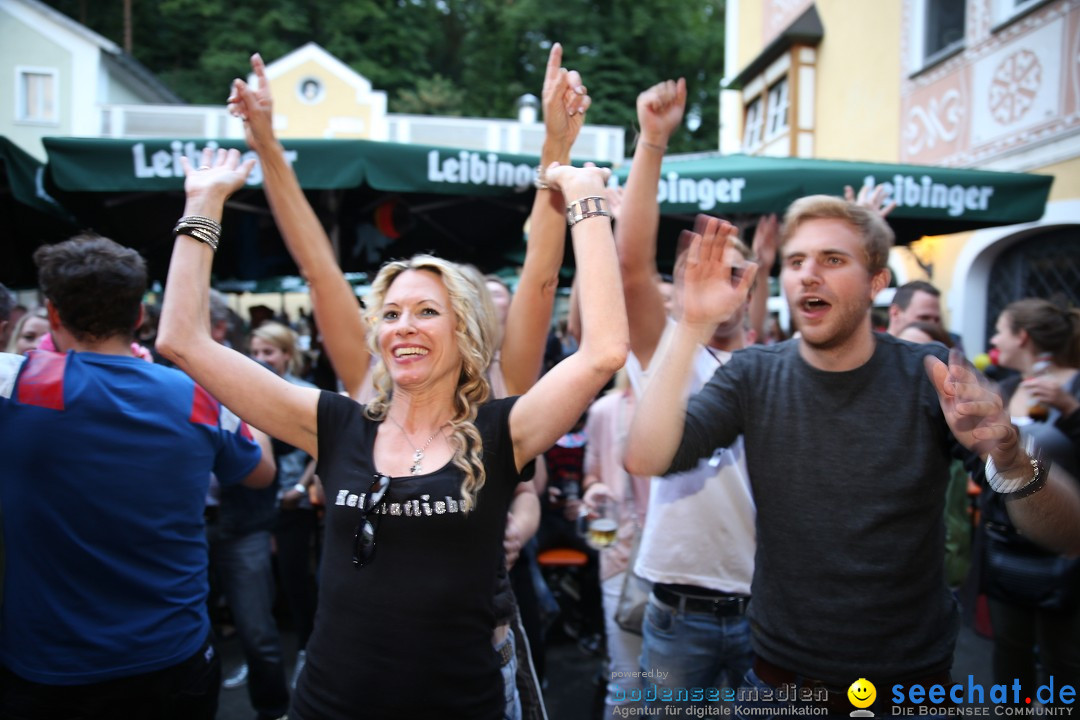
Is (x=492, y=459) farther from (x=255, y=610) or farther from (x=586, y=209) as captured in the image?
Answer: (x=255, y=610)

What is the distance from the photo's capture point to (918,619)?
1.82 meters

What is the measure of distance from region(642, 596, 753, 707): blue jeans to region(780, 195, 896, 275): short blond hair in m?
1.24

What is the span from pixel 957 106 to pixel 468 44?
31.3 m

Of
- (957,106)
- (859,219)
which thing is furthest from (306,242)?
(957,106)

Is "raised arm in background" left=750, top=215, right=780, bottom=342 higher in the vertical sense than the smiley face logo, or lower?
higher

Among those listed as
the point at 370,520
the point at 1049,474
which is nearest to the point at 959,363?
the point at 1049,474

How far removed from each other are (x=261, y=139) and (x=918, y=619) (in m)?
2.35

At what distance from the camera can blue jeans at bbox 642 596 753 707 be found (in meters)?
2.30

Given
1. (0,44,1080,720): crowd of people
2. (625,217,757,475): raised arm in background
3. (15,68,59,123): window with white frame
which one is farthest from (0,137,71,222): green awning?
(15,68,59,123): window with white frame

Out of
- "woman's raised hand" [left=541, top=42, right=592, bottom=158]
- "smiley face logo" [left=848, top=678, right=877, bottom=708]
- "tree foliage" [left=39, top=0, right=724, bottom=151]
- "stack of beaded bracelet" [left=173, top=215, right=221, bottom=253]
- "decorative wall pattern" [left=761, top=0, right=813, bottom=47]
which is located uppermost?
"tree foliage" [left=39, top=0, right=724, bottom=151]

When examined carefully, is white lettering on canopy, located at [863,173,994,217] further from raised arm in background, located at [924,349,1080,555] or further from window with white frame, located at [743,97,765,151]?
window with white frame, located at [743,97,765,151]

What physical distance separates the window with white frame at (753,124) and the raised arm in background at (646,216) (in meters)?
13.9

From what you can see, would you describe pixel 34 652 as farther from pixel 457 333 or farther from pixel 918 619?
pixel 918 619

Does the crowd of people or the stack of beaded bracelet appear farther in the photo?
the stack of beaded bracelet
